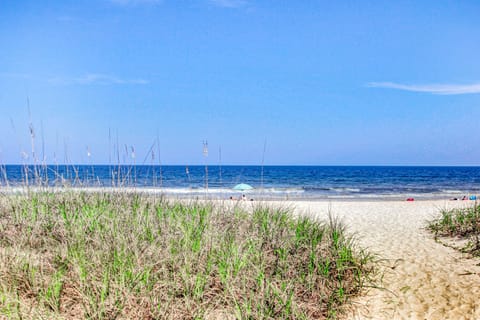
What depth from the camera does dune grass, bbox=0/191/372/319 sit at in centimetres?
459

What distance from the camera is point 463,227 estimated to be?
8.77 m

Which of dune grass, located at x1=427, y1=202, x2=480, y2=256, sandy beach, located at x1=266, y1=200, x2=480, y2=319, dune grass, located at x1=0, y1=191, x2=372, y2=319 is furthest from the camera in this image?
dune grass, located at x1=427, y1=202, x2=480, y2=256

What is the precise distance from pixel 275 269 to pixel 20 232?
12.9 feet

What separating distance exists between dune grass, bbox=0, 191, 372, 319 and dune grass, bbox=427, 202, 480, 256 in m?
2.88

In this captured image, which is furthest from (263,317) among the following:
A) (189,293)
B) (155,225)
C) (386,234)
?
(386,234)

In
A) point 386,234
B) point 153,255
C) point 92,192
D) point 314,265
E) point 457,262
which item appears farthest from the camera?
point 386,234

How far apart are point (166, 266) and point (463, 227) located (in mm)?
7022

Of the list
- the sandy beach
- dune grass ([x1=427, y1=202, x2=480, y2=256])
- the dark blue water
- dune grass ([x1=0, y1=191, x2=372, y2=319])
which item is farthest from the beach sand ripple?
the dark blue water

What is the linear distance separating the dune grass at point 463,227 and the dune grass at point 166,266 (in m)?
2.88

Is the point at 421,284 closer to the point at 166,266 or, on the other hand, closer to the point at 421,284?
the point at 421,284

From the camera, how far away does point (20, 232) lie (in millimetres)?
5953

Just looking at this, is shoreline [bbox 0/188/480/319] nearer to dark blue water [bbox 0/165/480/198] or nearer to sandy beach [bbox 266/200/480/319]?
sandy beach [bbox 266/200/480/319]

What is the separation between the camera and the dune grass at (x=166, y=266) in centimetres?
459

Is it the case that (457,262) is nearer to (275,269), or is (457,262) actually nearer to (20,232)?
(275,269)
